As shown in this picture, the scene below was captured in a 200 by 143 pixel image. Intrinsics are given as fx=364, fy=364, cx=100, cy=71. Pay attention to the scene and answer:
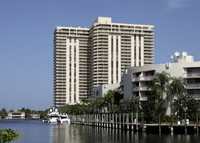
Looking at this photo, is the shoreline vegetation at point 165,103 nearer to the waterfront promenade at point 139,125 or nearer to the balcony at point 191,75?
the balcony at point 191,75

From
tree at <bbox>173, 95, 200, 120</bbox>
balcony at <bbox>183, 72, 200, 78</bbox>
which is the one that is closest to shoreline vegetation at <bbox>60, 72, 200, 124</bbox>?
tree at <bbox>173, 95, 200, 120</bbox>

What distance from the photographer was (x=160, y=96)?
102 meters

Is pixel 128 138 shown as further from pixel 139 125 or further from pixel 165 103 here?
pixel 165 103

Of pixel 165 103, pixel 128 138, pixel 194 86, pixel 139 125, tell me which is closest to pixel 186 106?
pixel 194 86

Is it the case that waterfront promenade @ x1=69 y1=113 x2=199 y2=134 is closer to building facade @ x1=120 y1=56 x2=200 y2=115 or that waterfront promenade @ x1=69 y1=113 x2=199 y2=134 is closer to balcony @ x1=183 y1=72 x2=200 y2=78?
building facade @ x1=120 y1=56 x2=200 y2=115

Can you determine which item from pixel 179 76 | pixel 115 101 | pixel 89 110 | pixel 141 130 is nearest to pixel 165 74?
pixel 179 76

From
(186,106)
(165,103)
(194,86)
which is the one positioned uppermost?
(194,86)

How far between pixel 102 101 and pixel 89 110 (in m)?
32.7

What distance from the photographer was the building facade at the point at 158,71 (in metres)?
102

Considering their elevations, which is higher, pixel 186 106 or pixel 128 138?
pixel 186 106

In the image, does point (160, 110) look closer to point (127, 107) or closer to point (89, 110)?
point (127, 107)

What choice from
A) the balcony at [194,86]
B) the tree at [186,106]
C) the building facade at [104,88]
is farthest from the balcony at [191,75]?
the building facade at [104,88]

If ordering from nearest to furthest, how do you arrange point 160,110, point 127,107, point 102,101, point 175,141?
point 175,141
point 160,110
point 127,107
point 102,101

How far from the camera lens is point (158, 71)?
107438 millimetres
